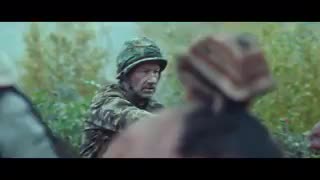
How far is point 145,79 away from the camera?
4445mm

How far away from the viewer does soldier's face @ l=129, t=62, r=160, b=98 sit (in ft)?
14.5

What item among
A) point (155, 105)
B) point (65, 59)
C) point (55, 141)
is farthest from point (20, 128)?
point (155, 105)

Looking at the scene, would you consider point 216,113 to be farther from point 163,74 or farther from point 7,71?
point 7,71

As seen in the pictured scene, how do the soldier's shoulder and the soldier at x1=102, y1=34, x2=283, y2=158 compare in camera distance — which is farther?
the soldier's shoulder

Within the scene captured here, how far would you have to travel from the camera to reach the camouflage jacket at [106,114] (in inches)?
174

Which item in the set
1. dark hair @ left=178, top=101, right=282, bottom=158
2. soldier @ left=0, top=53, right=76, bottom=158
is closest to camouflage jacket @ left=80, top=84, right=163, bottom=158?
soldier @ left=0, top=53, right=76, bottom=158

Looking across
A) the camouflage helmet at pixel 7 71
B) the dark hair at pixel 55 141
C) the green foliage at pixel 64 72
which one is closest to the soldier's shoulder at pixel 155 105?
the green foliage at pixel 64 72

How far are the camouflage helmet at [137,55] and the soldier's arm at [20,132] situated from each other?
17.5 inches

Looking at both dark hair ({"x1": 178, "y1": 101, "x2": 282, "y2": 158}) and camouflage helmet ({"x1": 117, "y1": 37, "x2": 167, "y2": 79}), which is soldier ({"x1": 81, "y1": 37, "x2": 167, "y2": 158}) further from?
dark hair ({"x1": 178, "y1": 101, "x2": 282, "y2": 158})

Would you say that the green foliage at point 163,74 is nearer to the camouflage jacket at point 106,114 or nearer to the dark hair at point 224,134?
the camouflage jacket at point 106,114

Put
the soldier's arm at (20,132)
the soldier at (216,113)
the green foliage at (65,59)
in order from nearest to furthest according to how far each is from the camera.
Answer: the soldier at (216,113)
the soldier's arm at (20,132)
the green foliage at (65,59)
